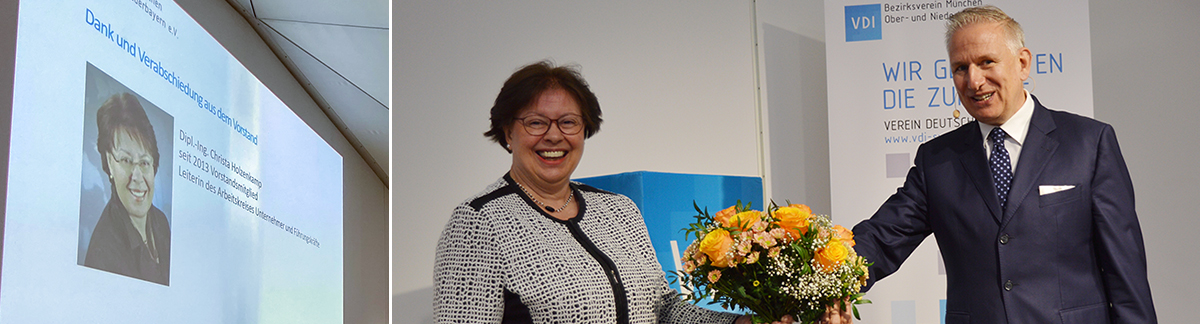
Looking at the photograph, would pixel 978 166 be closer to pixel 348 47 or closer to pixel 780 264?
pixel 780 264

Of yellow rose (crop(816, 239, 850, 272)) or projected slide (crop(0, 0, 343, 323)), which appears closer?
projected slide (crop(0, 0, 343, 323))

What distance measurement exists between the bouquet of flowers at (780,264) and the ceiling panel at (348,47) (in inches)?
126

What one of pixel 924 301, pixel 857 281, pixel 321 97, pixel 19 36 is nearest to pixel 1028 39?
pixel 924 301

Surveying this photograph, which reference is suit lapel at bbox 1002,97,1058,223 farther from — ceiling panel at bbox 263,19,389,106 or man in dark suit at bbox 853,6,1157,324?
ceiling panel at bbox 263,19,389,106

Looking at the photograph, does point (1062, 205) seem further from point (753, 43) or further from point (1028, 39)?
point (753, 43)

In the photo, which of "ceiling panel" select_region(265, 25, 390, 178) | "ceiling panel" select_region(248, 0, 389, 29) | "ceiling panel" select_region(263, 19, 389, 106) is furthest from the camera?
"ceiling panel" select_region(265, 25, 390, 178)

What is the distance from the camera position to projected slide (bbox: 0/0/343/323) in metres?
2.01

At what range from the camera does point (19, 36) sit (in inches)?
76.0

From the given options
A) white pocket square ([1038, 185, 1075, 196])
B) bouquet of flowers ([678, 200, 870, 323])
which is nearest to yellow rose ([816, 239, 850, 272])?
bouquet of flowers ([678, 200, 870, 323])

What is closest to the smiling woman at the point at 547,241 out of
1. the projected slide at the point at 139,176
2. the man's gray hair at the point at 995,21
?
the projected slide at the point at 139,176

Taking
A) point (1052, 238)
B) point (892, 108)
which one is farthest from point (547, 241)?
point (892, 108)

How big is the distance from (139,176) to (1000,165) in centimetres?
256

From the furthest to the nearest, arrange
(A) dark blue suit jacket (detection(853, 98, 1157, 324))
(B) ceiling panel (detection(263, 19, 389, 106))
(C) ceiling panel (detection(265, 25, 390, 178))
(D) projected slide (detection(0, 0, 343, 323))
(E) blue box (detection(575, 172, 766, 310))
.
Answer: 1. (C) ceiling panel (detection(265, 25, 390, 178))
2. (B) ceiling panel (detection(263, 19, 389, 106))
3. (E) blue box (detection(575, 172, 766, 310))
4. (A) dark blue suit jacket (detection(853, 98, 1157, 324))
5. (D) projected slide (detection(0, 0, 343, 323))

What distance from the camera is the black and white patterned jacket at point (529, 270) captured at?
86.4 inches
